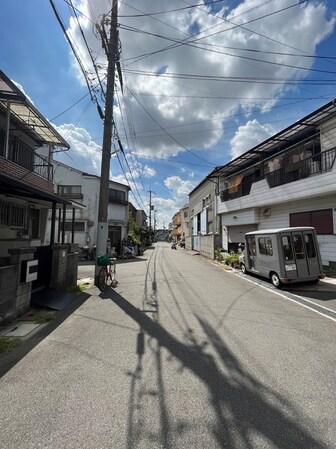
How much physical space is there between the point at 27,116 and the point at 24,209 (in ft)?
12.2

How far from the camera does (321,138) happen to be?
41.6 feet

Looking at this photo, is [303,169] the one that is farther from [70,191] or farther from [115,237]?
[70,191]

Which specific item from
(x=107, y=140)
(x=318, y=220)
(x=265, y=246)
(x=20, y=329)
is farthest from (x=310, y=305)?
(x=107, y=140)

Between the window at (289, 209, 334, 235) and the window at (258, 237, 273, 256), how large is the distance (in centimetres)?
420

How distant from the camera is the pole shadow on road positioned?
7.57ft

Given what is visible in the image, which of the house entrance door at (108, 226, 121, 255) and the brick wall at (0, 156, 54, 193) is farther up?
the brick wall at (0, 156, 54, 193)

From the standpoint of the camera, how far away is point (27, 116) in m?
9.39

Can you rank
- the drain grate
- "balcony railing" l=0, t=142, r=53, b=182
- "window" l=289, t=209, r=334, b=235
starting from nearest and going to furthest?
the drain grate, "balcony railing" l=0, t=142, r=53, b=182, "window" l=289, t=209, r=334, b=235

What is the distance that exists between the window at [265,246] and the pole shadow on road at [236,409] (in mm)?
6606

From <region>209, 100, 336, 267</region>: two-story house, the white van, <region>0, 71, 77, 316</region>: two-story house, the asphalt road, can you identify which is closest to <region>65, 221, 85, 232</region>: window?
<region>0, 71, 77, 316</region>: two-story house

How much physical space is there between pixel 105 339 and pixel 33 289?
3710mm

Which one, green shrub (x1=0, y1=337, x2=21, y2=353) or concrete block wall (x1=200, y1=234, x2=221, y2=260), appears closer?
green shrub (x1=0, y1=337, x2=21, y2=353)

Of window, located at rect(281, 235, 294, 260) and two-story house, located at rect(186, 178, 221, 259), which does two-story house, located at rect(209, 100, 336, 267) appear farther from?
window, located at rect(281, 235, 294, 260)

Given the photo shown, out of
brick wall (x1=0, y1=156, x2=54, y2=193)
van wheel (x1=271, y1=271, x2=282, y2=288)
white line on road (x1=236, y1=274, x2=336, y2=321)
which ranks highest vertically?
brick wall (x1=0, y1=156, x2=54, y2=193)
